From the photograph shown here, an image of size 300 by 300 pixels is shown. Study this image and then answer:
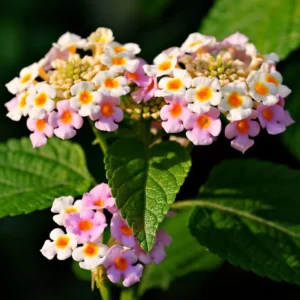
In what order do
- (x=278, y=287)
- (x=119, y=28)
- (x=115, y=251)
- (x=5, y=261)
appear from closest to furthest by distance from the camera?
1. (x=115, y=251)
2. (x=278, y=287)
3. (x=5, y=261)
4. (x=119, y=28)

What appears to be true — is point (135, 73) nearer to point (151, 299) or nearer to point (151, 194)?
point (151, 194)

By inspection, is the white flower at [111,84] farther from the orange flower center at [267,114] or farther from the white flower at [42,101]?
the orange flower center at [267,114]

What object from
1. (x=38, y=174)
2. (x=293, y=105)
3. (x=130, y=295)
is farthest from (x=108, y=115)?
(x=293, y=105)

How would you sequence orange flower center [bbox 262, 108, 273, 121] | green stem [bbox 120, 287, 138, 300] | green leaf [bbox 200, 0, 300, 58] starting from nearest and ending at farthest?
orange flower center [bbox 262, 108, 273, 121]
green stem [bbox 120, 287, 138, 300]
green leaf [bbox 200, 0, 300, 58]

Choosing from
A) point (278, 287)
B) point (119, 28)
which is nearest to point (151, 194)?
point (278, 287)

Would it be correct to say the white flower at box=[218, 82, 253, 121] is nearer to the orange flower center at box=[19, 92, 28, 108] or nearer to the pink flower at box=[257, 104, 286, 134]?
the pink flower at box=[257, 104, 286, 134]

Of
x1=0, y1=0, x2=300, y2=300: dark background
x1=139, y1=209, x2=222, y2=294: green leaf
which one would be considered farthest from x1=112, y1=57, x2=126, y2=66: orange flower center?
x1=0, y1=0, x2=300, y2=300: dark background
